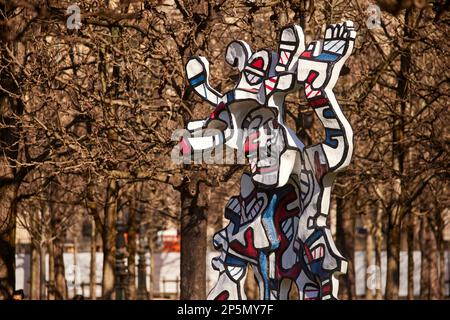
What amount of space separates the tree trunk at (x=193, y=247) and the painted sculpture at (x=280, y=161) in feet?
13.4

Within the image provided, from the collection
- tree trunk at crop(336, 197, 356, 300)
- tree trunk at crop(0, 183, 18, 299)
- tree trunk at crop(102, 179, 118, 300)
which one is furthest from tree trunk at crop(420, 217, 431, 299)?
tree trunk at crop(0, 183, 18, 299)

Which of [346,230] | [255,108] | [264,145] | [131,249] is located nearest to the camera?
[264,145]

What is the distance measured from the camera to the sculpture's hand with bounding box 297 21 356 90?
586 inches

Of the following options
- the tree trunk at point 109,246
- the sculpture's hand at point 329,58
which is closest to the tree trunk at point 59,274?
the tree trunk at point 109,246

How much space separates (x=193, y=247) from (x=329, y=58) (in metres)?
6.38

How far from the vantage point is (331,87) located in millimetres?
14977

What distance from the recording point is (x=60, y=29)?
20469 mm

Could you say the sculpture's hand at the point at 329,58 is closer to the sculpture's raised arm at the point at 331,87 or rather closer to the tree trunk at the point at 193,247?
the sculpture's raised arm at the point at 331,87

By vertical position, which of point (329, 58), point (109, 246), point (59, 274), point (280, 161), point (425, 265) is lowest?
point (59, 274)

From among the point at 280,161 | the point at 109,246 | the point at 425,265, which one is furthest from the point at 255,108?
the point at 425,265

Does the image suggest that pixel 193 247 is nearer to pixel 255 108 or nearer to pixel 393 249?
pixel 393 249

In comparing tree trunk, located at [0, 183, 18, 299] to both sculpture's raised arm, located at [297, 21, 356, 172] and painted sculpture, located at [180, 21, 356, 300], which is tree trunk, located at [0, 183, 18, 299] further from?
sculpture's raised arm, located at [297, 21, 356, 172]
